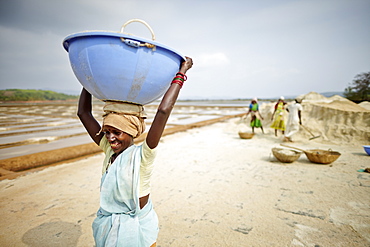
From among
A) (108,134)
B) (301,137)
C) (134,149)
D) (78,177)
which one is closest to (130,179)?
(134,149)

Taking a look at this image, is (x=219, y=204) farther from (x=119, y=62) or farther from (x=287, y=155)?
(x=287, y=155)

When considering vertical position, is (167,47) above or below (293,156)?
above

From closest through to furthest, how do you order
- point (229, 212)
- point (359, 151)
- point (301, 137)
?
point (229, 212) < point (359, 151) < point (301, 137)

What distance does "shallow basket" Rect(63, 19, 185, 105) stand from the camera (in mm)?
1000

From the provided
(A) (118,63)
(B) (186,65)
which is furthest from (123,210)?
(B) (186,65)

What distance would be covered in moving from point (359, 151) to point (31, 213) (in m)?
8.33

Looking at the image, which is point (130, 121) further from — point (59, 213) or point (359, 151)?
point (359, 151)

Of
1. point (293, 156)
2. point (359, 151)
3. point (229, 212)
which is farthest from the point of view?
point (359, 151)

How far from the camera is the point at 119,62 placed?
1.01 m

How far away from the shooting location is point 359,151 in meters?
5.97

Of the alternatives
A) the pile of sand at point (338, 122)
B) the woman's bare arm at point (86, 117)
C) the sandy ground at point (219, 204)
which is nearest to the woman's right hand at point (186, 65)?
the woman's bare arm at point (86, 117)

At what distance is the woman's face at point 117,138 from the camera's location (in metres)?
1.27

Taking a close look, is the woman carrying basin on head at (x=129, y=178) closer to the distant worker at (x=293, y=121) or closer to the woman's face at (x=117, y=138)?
the woman's face at (x=117, y=138)

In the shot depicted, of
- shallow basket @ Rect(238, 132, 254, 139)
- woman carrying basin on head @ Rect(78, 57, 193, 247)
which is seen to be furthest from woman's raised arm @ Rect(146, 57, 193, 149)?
shallow basket @ Rect(238, 132, 254, 139)
